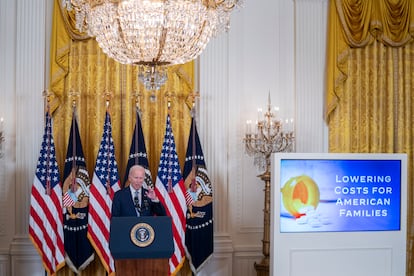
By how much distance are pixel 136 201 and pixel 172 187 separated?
84cm

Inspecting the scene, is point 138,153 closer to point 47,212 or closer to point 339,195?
point 47,212

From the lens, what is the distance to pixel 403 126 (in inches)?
339

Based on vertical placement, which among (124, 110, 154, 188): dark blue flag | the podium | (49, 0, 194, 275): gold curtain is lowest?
the podium

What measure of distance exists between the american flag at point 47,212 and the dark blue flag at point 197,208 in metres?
1.61

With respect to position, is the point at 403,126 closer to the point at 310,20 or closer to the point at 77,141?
the point at 310,20

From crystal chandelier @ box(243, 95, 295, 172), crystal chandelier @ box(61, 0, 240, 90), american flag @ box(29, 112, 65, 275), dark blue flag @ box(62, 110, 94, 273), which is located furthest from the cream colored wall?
crystal chandelier @ box(61, 0, 240, 90)

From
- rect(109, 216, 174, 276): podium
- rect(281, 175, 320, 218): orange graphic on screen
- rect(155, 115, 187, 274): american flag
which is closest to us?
rect(109, 216, 174, 276): podium

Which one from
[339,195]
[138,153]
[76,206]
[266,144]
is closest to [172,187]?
[138,153]

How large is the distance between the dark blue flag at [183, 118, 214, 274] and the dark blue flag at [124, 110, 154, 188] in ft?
1.69

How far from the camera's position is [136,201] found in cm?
704

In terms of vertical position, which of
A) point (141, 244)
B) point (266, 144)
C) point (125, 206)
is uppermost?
point (266, 144)

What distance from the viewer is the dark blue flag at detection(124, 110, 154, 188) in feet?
25.4

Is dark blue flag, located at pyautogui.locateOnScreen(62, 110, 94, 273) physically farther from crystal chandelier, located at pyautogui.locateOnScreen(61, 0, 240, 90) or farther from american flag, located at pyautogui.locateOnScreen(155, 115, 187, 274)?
crystal chandelier, located at pyautogui.locateOnScreen(61, 0, 240, 90)

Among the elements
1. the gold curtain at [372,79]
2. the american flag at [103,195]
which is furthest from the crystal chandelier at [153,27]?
the gold curtain at [372,79]
